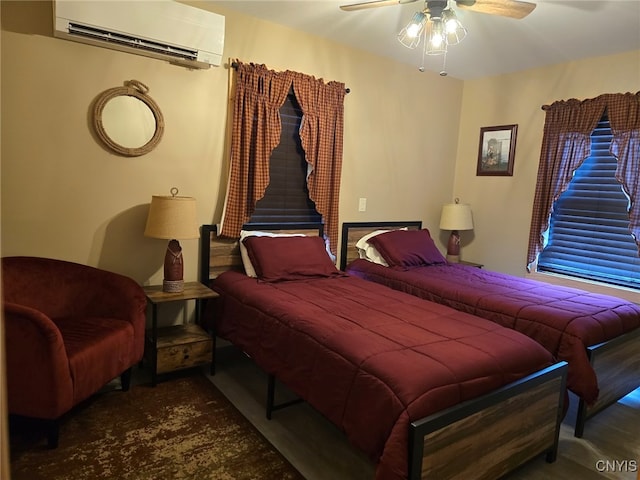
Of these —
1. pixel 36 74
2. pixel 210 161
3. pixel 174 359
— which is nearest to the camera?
pixel 36 74

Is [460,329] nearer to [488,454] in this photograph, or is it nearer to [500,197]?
[488,454]

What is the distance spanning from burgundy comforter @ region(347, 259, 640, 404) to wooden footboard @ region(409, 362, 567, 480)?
315mm

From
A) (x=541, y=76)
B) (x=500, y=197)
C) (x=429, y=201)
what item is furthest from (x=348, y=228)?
(x=541, y=76)

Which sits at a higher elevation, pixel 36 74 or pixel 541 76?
pixel 541 76

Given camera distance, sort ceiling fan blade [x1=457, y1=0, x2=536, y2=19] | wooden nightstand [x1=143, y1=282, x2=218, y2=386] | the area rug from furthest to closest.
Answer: wooden nightstand [x1=143, y1=282, x2=218, y2=386]
ceiling fan blade [x1=457, y1=0, x2=536, y2=19]
the area rug

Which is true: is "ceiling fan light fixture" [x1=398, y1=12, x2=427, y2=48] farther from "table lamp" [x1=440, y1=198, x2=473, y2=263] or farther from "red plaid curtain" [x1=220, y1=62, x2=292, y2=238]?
"table lamp" [x1=440, y1=198, x2=473, y2=263]

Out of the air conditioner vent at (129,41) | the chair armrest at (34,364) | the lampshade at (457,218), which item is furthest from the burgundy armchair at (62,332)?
the lampshade at (457,218)

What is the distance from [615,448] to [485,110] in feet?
10.5

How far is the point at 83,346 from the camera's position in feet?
7.22

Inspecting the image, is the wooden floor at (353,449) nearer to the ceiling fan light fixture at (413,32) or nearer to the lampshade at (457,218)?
the lampshade at (457,218)

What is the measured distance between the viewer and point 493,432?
183 centimetres

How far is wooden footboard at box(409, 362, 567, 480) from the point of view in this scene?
1606 mm

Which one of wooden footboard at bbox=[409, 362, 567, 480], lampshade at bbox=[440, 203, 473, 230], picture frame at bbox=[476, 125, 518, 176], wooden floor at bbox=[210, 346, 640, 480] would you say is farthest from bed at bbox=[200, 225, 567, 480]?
picture frame at bbox=[476, 125, 518, 176]

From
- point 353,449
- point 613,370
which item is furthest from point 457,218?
point 353,449
